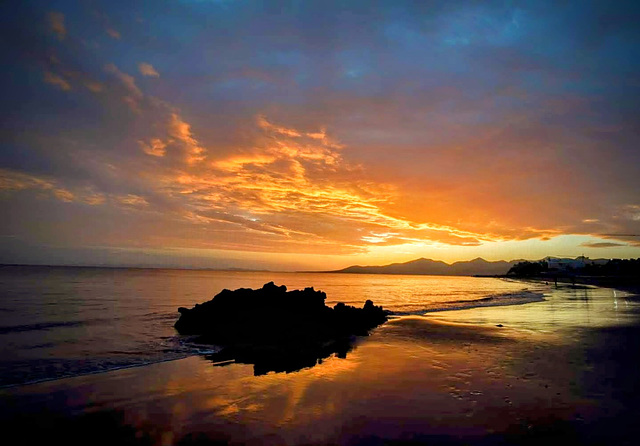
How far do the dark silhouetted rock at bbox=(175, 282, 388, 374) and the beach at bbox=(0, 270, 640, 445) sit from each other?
1650 mm

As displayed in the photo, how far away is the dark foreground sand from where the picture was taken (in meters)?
7.61

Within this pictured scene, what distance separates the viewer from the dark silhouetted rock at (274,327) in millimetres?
16109

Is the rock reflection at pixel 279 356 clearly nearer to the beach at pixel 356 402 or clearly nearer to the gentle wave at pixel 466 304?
the beach at pixel 356 402

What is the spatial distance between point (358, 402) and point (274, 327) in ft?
39.0

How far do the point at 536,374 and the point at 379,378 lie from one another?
5160 millimetres

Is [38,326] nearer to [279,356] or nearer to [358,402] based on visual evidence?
[279,356]

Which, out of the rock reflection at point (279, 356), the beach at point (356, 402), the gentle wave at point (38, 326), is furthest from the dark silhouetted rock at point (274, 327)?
the gentle wave at point (38, 326)

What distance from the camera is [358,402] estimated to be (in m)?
9.51

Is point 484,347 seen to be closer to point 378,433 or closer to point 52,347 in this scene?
point 378,433

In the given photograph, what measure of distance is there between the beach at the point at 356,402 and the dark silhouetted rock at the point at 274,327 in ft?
5.41

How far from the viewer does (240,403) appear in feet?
31.4

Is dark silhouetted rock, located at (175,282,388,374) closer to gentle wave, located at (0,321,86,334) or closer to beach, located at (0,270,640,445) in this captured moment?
beach, located at (0,270,640,445)

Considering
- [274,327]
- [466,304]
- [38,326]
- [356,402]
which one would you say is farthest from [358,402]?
[466,304]

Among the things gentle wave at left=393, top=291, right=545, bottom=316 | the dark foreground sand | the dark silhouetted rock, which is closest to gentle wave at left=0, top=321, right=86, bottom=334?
the dark silhouetted rock
